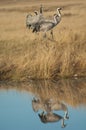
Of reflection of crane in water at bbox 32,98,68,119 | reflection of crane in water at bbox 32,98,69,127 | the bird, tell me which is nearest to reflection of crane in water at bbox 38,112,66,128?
reflection of crane in water at bbox 32,98,69,127

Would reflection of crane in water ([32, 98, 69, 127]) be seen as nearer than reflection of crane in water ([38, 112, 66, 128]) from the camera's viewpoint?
No

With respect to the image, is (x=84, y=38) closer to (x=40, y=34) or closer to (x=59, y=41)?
(x=59, y=41)

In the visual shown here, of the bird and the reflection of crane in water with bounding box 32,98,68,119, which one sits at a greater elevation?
the bird

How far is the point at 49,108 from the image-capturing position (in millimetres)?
12344

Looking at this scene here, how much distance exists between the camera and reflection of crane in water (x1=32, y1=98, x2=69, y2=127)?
11312 millimetres

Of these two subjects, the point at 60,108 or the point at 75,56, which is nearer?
the point at 60,108

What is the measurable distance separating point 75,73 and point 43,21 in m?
8.72

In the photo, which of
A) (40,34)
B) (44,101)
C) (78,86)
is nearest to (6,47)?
(40,34)

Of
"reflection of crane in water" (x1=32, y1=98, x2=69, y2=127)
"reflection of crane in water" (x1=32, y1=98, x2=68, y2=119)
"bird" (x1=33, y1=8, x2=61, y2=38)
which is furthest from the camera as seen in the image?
"bird" (x1=33, y1=8, x2=61, y2=38)

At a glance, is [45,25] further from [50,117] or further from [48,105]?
[50,117]

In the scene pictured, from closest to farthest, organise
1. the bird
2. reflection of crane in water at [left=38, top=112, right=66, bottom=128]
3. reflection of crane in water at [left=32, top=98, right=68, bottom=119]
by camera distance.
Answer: reflection of crane in water at [left=38, top=112, right=66, bottom=128], reflection of crane in water at [left=32, top=98, right=68, bottom=119], the bird

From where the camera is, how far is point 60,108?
12117 mm

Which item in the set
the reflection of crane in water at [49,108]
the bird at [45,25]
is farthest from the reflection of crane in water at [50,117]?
the bird at [45,25]

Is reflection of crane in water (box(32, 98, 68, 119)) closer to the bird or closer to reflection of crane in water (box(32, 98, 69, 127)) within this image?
reflection of crane in water (box(32, 98, 69, 127))
